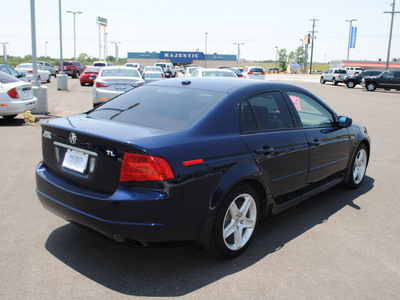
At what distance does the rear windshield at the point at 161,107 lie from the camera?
3.59 m

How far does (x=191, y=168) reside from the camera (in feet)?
10.2

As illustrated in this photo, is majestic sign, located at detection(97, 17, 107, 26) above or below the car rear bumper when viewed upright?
above

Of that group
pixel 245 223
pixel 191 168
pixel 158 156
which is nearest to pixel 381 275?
pixel 245 223

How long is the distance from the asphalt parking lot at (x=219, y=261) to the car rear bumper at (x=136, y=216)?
343 millimetres

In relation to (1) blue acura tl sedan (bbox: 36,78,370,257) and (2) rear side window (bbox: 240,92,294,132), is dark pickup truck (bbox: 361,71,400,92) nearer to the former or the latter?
(1) blue acura tl sedan (bbox: 36,78,370,257)

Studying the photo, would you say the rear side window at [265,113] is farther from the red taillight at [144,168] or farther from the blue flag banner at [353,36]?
the blue flag banner at [353,36]

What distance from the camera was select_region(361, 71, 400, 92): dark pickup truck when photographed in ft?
110

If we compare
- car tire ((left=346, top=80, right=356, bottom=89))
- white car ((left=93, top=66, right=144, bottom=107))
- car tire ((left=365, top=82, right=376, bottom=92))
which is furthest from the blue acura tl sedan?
car tire ((left=346, top=80, right=356, bottom=89))

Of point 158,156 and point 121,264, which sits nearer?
point 158,156

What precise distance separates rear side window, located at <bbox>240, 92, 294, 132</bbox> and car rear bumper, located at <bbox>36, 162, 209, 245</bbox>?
1.13 metres

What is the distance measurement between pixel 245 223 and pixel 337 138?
2113 millimetres

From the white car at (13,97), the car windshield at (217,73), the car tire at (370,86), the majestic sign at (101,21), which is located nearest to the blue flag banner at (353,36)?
the car tire at (370,86)

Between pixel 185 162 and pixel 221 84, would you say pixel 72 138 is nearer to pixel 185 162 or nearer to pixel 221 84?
pixel 185 162

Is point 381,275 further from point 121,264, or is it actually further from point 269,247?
point 121,264
